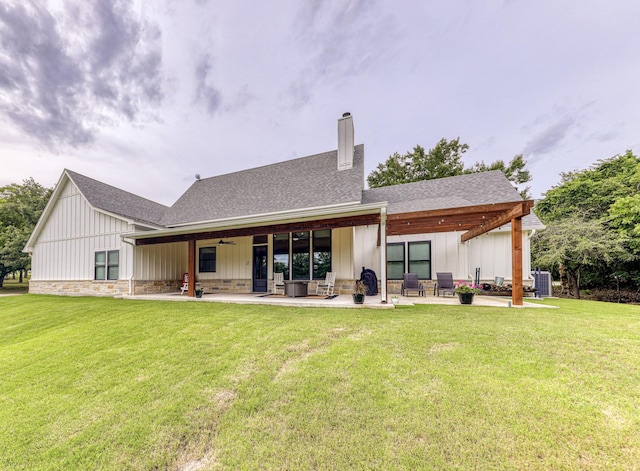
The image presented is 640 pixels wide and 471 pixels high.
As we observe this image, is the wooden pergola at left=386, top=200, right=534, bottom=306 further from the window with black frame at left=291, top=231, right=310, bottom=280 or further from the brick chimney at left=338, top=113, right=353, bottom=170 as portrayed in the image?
the brick chimney at left=338, top=113, right=353, bottom=170

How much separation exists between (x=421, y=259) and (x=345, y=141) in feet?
19.5

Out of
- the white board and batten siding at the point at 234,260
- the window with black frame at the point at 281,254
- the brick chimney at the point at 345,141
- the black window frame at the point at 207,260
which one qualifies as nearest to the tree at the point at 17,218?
the black window frame at the point at 207,260

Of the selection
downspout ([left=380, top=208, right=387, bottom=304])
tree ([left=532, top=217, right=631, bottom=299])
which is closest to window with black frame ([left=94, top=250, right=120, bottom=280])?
downspout ([left=380, top=208, right=387, bottom=304])

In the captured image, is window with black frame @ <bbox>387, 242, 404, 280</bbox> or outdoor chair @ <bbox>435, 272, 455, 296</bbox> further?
window with black frame @ <bbox>387, 242, 404, 280</bbox>

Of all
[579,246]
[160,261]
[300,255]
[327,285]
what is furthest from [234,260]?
[579,246]

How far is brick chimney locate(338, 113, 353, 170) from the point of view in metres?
10.9

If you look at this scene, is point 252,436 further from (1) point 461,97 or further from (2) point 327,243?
(1) point 461,97

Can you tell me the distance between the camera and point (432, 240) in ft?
32.7

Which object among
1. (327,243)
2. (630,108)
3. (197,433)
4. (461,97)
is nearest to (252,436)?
(197,433)

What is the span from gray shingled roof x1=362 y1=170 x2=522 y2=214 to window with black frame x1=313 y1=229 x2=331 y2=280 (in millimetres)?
2764

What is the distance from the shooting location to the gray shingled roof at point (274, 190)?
10.3 m

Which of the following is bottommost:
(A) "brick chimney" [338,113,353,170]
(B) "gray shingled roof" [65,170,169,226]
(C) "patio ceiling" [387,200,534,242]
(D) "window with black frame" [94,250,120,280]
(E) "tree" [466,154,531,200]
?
(D) "window with black frame" [94,250,120,280]

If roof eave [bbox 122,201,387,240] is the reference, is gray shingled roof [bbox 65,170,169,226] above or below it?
above

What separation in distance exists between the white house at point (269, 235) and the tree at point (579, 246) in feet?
17.1
